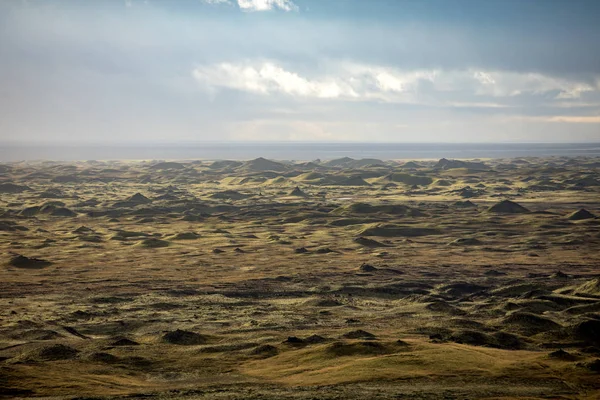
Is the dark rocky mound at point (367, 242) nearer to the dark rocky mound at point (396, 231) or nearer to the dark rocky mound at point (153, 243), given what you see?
the dark rocky mound at point (396, 231)

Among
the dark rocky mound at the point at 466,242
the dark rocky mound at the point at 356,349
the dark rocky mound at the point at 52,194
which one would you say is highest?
the dark rocky mound at the point at 356,349

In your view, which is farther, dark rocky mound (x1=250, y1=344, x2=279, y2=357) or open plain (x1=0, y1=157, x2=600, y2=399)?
dark rocky mound (x1=250, y1=344, x2=279, y2=357)

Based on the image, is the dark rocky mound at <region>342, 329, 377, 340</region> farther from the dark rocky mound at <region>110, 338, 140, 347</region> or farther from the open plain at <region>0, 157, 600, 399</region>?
the dark rocky mound at <region>110, 338, 140, 347</region>

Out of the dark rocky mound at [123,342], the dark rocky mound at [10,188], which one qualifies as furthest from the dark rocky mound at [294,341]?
the dark rocky mound at [10,188]

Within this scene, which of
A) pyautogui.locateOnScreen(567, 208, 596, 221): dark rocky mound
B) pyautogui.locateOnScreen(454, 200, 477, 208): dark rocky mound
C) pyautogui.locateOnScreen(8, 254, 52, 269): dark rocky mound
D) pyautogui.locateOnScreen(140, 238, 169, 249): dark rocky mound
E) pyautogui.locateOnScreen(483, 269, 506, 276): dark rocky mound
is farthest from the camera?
pyautogui.locateOnScreen(454, 200, 477, 208): dark rocky mound

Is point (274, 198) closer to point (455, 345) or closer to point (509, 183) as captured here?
point (509, 183)

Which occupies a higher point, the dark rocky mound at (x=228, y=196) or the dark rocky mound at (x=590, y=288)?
the dark rocky mound at (x=590, y=288)

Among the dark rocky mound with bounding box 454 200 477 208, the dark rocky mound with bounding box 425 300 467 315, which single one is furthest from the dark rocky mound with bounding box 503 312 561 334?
the dark rocky mound with bounding box 454 200 477 208

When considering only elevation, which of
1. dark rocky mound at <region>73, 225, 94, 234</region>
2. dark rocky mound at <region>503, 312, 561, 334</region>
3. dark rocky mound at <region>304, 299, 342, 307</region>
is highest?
dark rocky mound at <region>503, 312, 561, 334</region>

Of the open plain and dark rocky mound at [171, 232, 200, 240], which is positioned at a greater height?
the open plain
